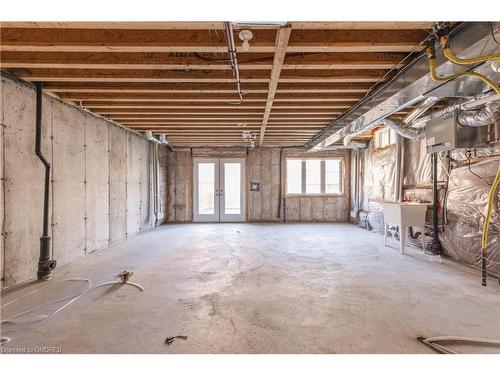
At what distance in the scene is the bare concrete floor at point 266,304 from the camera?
6.12 ft

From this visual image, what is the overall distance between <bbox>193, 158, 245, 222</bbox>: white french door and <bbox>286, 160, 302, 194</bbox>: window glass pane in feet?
4.82

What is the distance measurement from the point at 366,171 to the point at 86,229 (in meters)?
6.71

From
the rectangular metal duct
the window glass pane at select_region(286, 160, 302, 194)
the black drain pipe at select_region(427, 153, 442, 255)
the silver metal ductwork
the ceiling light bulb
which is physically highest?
the ceiling light bulb

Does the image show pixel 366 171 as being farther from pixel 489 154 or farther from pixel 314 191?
pixel 489 154

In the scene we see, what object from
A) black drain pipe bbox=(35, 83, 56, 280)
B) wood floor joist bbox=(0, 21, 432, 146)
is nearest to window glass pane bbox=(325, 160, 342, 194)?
wood floor joist bbox=(0, 21, 432, 146)

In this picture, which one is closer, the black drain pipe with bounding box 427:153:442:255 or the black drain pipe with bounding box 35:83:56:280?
the black drain pipe with bounding box 35:83:56:280

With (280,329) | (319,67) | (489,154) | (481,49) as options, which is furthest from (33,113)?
(489,154)

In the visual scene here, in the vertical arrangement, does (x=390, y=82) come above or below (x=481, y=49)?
above

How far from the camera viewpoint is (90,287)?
2.88 metres

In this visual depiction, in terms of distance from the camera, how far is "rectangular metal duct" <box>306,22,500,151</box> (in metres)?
1.82

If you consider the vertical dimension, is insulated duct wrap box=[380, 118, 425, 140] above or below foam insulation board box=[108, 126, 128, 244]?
above

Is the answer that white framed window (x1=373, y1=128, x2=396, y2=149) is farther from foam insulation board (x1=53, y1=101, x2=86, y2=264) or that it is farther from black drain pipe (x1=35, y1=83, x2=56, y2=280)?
black drain pipe (x1=35, y1=83, x2=56, y2=280)

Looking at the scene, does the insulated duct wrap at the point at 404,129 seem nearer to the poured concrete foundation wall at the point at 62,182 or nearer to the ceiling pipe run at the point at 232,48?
the ceiling pipe run at the point at 232,48

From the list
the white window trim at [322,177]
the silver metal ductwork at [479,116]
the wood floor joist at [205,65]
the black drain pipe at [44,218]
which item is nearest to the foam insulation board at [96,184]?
the wood floor joist at [205,65]
